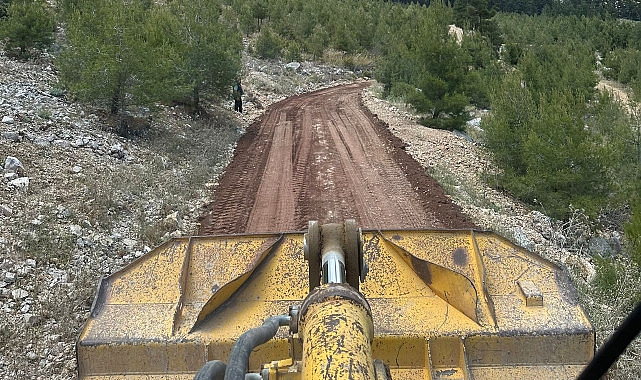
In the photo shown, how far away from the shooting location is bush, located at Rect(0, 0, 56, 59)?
51.2 feet

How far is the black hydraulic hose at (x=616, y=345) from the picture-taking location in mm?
909

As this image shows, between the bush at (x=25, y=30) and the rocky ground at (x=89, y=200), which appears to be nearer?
the rocky ground at (x=89, y=200)

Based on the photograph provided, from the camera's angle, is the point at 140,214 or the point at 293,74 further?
the point at 293,74

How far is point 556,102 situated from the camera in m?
14.2

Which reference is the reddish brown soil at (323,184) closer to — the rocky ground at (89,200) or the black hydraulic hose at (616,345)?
the rocky ground at (89,200)

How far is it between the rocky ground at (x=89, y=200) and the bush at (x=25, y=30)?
0.56 meters

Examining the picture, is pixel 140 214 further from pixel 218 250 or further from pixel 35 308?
pixel 218 250

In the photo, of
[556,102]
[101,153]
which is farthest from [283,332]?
[556,102]

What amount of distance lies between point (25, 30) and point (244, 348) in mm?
16456

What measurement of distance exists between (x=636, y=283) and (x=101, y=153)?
9.44m

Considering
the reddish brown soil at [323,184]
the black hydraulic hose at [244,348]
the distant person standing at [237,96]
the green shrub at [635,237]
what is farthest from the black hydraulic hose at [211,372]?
the distant person standing at [237,96]

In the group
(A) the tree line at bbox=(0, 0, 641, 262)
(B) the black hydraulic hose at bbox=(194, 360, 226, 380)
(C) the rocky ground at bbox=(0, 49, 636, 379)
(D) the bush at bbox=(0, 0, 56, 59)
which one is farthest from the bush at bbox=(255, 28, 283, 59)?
(B) the black hydraulic hose at bbox=(194, 360, 226, 380)

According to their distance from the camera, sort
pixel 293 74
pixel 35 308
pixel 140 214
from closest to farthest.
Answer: pixel 35 308 → pixel 140 214 → pixel 293 74

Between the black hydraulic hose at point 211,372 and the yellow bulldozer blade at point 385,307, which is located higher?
the black hydraulic hose at point 211,372
